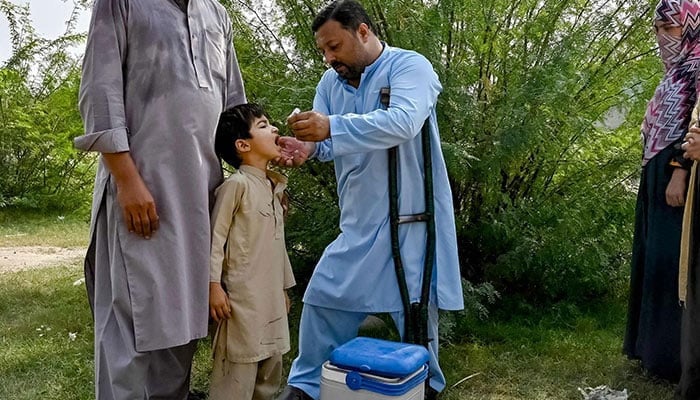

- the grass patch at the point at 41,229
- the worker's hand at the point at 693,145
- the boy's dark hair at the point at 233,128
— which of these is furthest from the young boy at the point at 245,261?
the grass patch at the point at 41,229

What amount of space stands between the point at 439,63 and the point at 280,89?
82 cm

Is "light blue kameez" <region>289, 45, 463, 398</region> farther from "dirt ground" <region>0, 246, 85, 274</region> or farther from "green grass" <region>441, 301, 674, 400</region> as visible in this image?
"dirt ground" <region>0, 246, 85, 274</region>

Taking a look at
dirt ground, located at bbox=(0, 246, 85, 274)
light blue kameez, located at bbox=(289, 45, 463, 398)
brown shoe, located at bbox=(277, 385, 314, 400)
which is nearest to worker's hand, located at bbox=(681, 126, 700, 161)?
light blue kameez, located at bbox=(289, 45, 463, 398)

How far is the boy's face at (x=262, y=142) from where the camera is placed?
2412mm

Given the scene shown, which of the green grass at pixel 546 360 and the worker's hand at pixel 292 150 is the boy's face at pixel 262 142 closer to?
the worker's hand at pixel 292 150

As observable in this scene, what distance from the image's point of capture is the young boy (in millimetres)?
2312

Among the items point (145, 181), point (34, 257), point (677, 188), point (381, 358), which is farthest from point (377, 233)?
point (34, 257)

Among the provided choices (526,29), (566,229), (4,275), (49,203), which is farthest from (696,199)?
(49,203)

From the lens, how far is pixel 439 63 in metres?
3.61

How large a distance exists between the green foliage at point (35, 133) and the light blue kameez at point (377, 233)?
6000mm

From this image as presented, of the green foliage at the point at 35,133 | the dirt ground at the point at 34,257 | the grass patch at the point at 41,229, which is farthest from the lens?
the green foliage at the point at 35,133

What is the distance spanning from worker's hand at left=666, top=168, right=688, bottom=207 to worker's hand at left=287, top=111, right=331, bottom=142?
1522mm

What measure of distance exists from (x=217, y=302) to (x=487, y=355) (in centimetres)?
168

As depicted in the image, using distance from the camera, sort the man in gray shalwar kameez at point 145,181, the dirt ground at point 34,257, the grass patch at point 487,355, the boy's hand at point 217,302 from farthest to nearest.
Result: the dirt ground at point 34,257 → the grass patch at point 487,355 → the boy's hand at point 217,302 → the man in gray shalwar kameez at point 145,181
